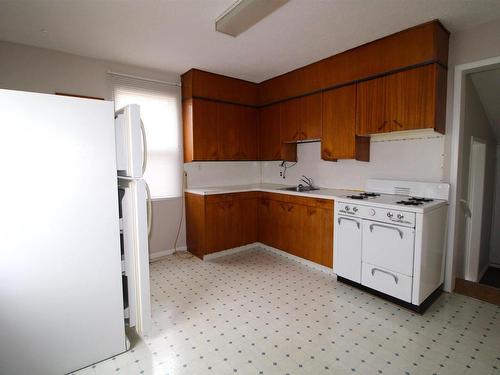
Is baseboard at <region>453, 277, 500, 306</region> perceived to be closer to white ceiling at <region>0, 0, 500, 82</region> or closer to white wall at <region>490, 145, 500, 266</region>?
white wall at <region>490, 145, 500, 266</region>

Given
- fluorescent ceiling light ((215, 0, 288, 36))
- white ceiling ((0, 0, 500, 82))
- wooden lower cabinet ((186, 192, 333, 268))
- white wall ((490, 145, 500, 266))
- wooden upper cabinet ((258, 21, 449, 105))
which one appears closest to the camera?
A: fluorescent ceiling light ((215, 0, 288, 36))

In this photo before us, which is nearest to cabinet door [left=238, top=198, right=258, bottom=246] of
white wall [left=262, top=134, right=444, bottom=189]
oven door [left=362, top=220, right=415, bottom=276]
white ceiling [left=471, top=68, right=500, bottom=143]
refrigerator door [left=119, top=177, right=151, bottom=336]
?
white wall [left=262, top=134, right=444, bottom=189]

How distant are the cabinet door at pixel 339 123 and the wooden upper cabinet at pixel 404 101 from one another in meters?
0.11

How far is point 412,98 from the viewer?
97.1 inches

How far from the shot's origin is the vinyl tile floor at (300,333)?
5.63 ft

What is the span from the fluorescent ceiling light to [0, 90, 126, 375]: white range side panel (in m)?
1.20

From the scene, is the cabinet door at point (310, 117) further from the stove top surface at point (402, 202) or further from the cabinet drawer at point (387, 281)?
the cabinet drawer at point (387, 281)

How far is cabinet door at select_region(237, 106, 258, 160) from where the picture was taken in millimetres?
4051

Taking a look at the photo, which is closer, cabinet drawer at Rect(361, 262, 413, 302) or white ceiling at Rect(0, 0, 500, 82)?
white ceiling at Rect(0, 0, 500, 82)

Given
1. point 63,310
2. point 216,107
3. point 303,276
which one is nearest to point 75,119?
point 63,310

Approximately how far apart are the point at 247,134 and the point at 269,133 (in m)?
0.34

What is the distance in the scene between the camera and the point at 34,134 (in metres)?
1.49

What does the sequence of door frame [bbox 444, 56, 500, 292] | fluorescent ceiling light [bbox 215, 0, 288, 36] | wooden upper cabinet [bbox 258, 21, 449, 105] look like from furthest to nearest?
door frame [bbox 444, 56, 500, 292], wooden upper cabinet [bbox 258, 21, 449, 105], fluorescent ceiling light [bbox 215, 0, 288, 36]

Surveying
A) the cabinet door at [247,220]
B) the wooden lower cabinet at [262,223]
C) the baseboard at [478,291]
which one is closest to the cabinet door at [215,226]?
the wooden lower cabinet at [262,223]
